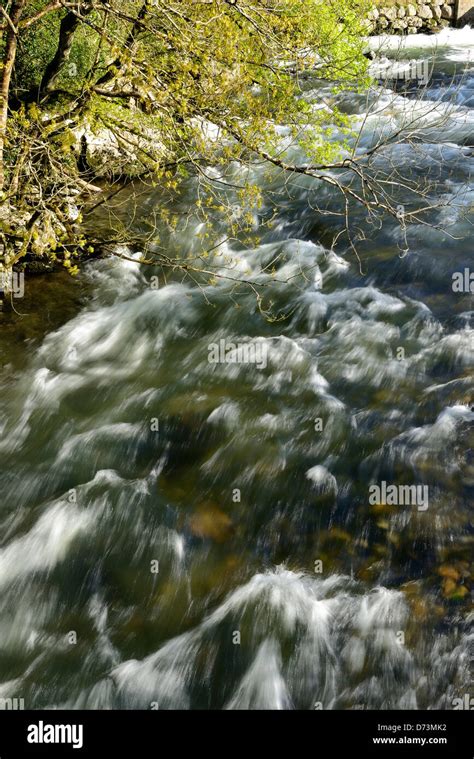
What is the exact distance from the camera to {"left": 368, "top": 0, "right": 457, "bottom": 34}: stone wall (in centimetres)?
2480

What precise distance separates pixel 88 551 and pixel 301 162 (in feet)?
27.8

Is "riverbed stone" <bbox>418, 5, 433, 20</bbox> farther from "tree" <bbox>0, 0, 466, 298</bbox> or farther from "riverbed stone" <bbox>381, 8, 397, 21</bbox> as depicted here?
"tree" <bbox>0, 0, 466, 298</bbox>

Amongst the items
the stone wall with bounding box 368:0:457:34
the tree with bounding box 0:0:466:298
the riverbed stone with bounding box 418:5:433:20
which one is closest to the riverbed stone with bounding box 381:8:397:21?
the stone wall with bounding box 368:0:457:34

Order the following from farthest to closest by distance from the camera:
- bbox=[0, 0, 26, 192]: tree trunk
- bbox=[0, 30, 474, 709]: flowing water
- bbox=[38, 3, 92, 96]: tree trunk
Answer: bbox=[38, 3, 92, 96]: tree trunk, bbox=[0, 0, 26, 192]: tree trunk, bbox=[0, 30, 474, 709]: flowing water

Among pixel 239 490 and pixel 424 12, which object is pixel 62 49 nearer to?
pixel 239 490

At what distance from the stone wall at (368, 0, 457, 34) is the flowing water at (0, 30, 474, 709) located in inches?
754

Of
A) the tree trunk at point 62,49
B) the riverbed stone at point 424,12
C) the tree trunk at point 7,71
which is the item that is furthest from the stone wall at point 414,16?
the tree trunk at point 7,71

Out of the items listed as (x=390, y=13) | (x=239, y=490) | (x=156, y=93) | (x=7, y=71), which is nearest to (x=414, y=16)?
(x=390, y=13)

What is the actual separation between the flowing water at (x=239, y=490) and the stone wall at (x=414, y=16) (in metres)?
19.1

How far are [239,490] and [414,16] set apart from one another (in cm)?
2521

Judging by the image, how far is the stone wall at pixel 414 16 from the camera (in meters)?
24.8

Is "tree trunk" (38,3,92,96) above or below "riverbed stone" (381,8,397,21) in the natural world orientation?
below

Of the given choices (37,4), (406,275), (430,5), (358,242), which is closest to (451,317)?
(406,275)

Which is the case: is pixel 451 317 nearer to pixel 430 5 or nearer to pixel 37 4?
pixel 37 4
